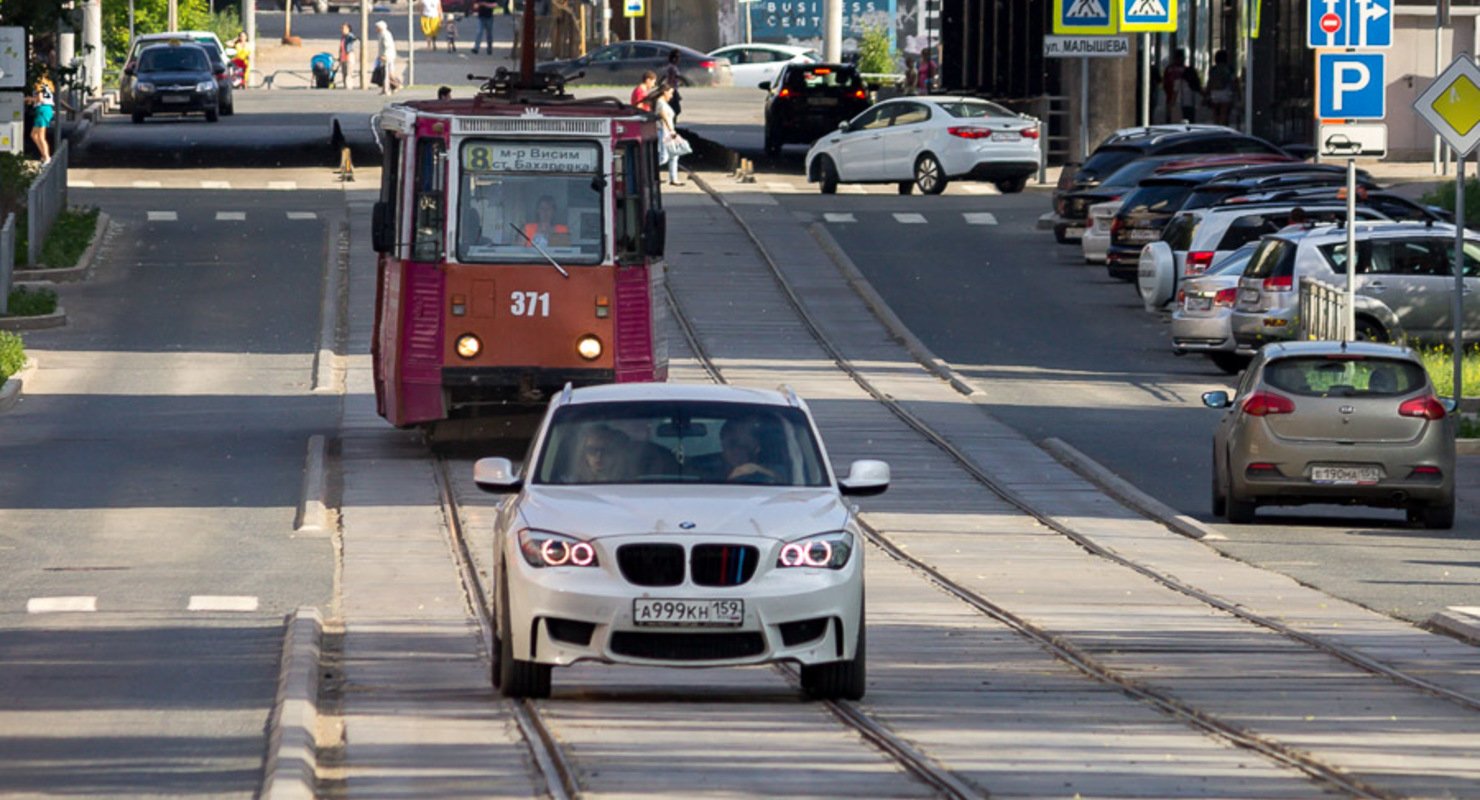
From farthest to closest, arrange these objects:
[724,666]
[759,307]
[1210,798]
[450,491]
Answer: [759,307], [450,491], [724,666], [1210,798]

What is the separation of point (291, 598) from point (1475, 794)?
28.6ft

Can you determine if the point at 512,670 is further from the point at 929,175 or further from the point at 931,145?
the point at 929,175

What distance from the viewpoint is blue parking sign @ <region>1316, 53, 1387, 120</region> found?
26.3 m

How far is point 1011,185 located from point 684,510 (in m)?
40.3

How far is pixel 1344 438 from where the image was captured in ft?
73.4

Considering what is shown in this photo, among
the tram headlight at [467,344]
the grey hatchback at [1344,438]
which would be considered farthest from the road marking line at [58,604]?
the grey hatchback at [1344,438]

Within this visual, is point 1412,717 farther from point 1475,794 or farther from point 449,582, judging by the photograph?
point 449,582

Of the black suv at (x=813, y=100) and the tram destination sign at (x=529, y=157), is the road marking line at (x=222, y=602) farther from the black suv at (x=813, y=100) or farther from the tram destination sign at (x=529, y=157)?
→ the black suv at (x=813, y=100)

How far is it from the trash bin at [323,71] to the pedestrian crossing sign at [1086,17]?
1585 inches

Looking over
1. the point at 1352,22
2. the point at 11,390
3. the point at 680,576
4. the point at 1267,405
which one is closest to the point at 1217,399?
the point at 1267,405

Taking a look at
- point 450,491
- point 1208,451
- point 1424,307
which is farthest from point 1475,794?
point 1424,307

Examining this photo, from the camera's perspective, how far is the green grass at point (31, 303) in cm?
3676

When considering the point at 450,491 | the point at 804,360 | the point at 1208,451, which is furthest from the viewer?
the point at 804,360

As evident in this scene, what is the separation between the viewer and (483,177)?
24.6m
